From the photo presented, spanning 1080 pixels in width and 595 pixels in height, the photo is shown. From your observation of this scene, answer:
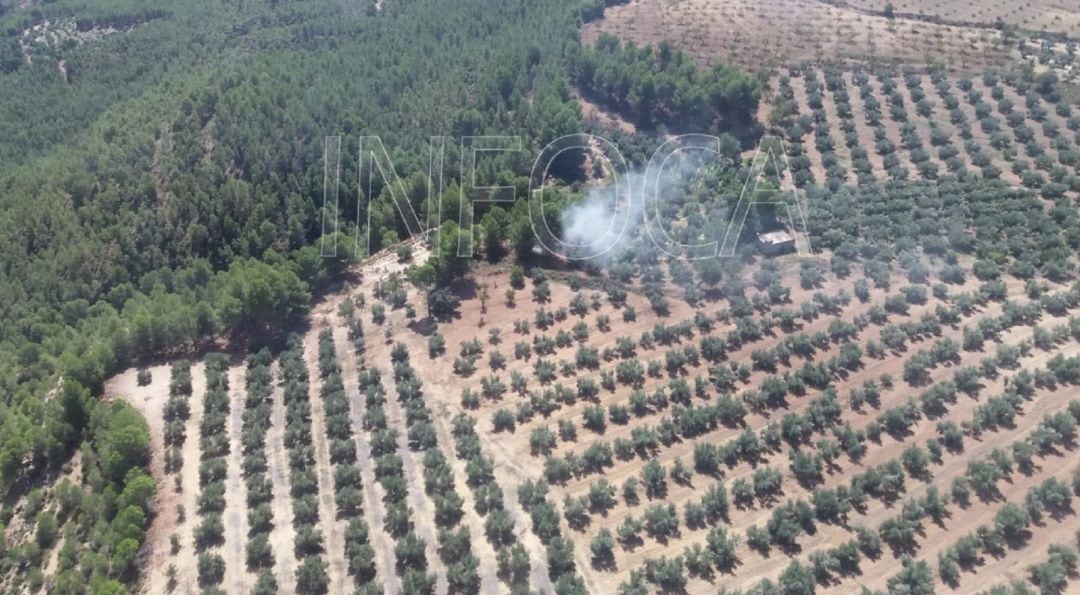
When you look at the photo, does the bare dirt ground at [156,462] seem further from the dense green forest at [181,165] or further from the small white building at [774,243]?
the small white building at [774,243]

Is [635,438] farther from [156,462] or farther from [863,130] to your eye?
[863,130]

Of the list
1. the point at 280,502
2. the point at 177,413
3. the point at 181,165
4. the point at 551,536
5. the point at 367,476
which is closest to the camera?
the point at 551,536

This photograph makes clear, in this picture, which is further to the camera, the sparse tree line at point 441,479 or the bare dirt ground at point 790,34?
the bare dirt ground at point 790,34

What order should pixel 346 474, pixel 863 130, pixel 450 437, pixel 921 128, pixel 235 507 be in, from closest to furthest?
pixel 235 507 → pixel 346 474 → pixel 450 437 → pixel 921 128 → pixel 863 130

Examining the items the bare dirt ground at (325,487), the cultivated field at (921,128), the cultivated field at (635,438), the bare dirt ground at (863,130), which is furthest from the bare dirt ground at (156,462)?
the bare dirt ground at (863,130)

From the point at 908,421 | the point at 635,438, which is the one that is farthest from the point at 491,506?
the point at 908,421

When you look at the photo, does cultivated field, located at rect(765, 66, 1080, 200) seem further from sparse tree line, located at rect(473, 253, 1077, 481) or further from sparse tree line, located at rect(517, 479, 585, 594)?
sparse tree line, located at rect(517, 479, 585, 594)

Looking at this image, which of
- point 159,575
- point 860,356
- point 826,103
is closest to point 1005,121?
point 826,103

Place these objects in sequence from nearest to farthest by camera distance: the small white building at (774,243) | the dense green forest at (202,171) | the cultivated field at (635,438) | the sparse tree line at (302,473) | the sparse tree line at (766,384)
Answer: the sparse tree line at (302,473) → the cultivated field at (635,438) → the sparse tree line at (766,384) → the dense green forest at (202,171) → the small white building at (774,243)

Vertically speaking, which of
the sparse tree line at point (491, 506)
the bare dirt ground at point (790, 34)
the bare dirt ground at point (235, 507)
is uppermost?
the bare dirt ground at point (790, 34)
